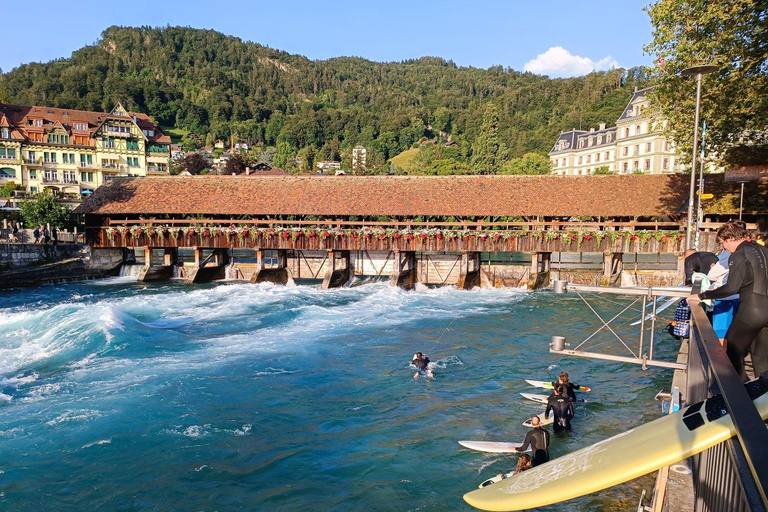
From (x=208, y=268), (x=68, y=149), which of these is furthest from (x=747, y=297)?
(x=68, y=149)

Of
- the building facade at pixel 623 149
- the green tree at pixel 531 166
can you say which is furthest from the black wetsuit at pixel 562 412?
the green tree at pixel 531 166

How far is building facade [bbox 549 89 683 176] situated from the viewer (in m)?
58.5

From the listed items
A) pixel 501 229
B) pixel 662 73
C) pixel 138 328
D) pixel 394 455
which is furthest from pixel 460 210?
pixel 394 455

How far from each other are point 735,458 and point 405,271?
2823 cm

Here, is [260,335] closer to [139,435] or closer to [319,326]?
[319,326]

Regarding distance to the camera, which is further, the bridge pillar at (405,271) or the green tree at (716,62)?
the bridge pillar at (405,271)

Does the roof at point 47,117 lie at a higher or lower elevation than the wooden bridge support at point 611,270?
higher

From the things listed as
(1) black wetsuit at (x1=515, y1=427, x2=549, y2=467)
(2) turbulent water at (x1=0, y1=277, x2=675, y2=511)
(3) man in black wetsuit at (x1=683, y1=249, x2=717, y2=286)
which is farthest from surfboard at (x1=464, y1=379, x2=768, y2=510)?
(1) black wetsuit at (x1=515, y1=427, x2=549, y2=467)

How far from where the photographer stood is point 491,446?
10.6 m

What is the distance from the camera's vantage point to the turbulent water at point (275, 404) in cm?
952

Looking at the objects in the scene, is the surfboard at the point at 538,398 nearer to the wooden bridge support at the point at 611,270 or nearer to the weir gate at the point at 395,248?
the weir gate at the point at 395,248

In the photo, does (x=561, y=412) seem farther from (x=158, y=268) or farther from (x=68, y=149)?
(x=68, y=149)

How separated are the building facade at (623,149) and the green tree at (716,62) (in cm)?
2882

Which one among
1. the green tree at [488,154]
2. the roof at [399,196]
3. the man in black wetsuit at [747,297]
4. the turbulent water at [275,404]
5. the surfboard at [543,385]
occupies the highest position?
the green tree at [488,154]
